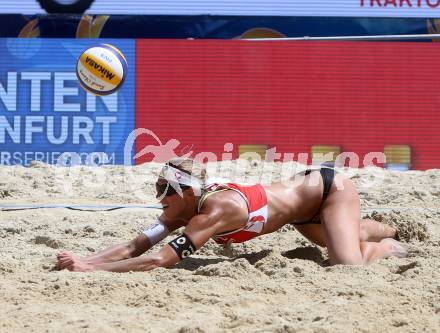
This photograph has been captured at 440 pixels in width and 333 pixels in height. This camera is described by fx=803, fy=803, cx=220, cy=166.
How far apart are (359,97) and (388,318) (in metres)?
8.56

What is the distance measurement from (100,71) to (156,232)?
5053 millimetres

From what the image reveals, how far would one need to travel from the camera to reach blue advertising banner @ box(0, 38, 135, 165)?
11.6 meters

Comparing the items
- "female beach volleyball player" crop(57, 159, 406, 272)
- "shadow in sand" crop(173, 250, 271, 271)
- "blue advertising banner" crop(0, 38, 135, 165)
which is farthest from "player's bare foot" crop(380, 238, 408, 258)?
"blue advertising banner" crop(0, 38, 135, 165)

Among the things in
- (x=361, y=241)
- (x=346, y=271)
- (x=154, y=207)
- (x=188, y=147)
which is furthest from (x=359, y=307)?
(x=188, y=147)

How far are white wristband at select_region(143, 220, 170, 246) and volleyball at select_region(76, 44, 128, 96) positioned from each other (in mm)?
4824

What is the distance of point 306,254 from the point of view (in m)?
5.30

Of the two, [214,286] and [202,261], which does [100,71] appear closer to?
[202,261]

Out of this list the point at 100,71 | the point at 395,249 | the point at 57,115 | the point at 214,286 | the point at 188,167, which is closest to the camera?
the point at 214,286

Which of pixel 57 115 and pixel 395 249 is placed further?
pixel 57 115

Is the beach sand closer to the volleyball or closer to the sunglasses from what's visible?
the sunglasses

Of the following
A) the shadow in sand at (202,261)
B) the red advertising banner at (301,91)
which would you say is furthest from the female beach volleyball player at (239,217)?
the red advertising banner at (301,91)

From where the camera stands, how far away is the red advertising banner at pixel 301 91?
11.8m

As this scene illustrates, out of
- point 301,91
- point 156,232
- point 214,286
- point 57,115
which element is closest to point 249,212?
point 156,232

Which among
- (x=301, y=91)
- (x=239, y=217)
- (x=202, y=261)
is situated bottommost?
(x=202, y=261)
